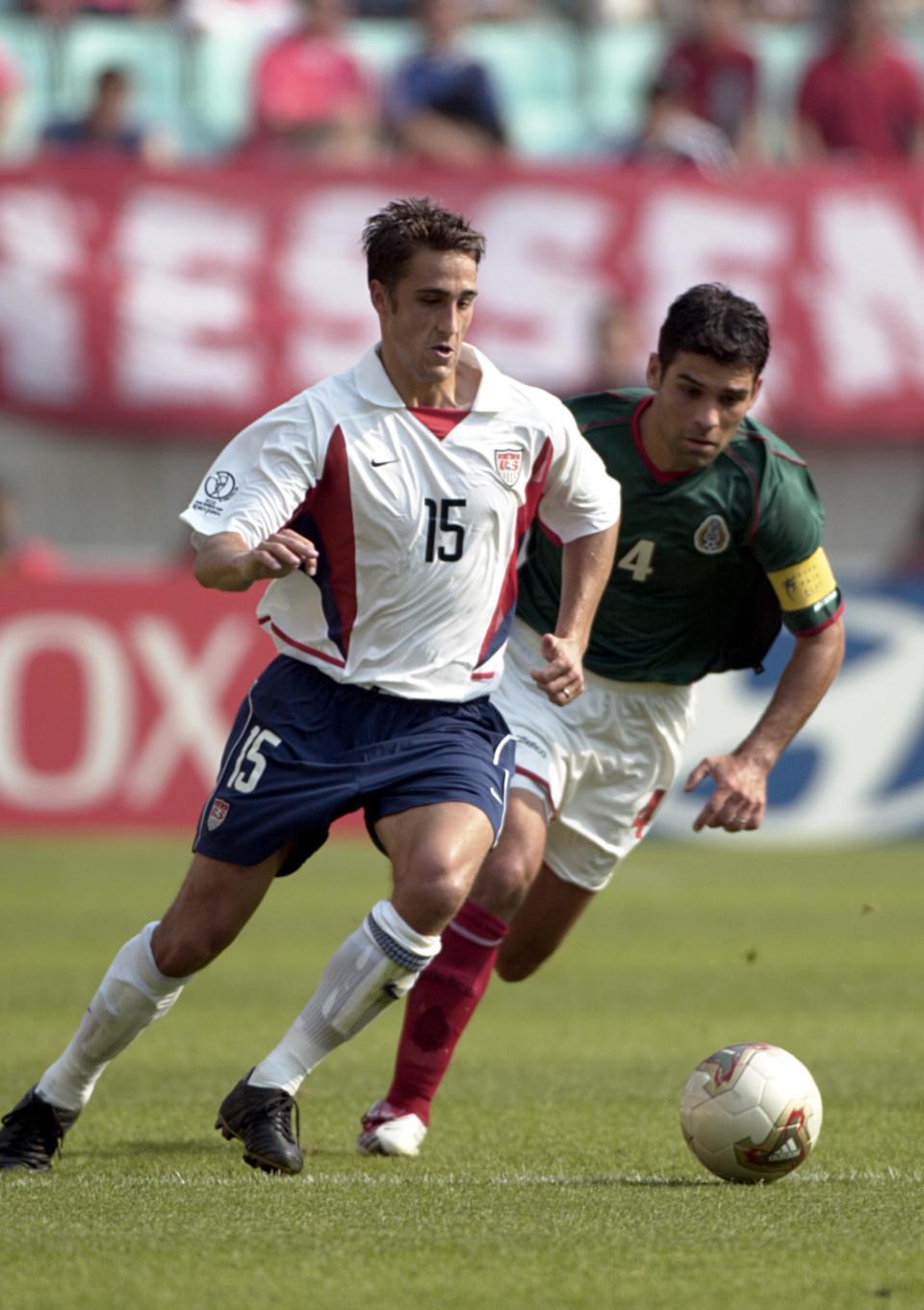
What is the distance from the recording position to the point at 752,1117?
5473 mm

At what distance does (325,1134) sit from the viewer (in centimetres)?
636

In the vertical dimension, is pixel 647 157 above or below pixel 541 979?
above

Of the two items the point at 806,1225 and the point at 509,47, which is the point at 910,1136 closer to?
the point at 806,1225

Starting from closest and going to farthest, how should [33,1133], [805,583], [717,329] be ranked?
[33,1133]
[717,329]
[805,583]

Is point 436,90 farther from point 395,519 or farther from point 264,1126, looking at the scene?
point 264,1126

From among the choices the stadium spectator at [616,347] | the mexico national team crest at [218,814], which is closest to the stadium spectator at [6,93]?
the stadium spectator at [616,347]

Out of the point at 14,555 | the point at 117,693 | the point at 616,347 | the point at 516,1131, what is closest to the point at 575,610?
the point at 516,1131

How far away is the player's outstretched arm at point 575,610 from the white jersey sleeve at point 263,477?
0.74 metres

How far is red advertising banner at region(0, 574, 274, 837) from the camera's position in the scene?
45.2ft

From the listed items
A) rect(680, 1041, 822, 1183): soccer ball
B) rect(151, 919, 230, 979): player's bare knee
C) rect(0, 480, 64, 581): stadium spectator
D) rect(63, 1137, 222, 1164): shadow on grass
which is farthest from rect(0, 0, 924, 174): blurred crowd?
rect(680, 1041, 822, 1183): soccer ball

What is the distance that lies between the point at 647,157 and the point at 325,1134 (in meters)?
11.6

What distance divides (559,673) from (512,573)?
1.34 feet

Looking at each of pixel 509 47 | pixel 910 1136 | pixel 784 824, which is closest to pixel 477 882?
pixel 910 1136

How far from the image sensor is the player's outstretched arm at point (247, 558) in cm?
511
